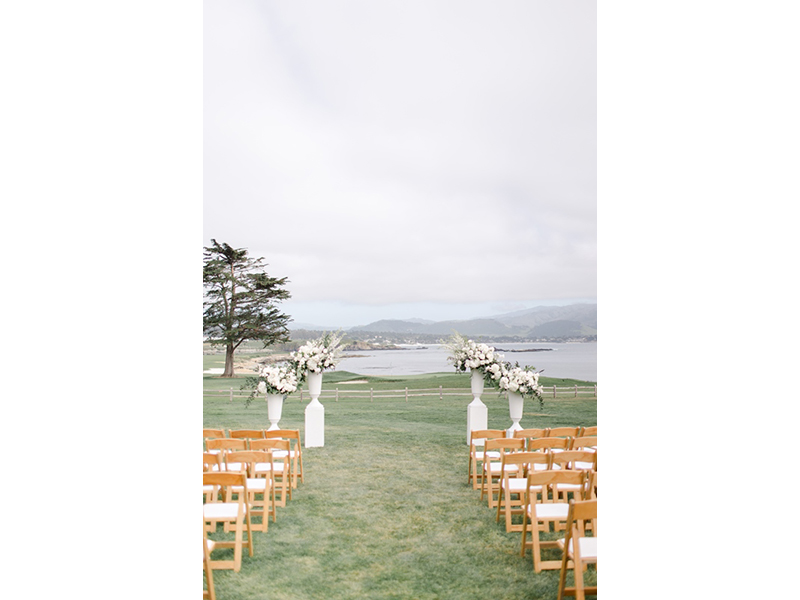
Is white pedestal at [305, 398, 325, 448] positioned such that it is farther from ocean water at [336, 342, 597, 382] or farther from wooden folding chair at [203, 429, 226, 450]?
ocean water at [336, 342, 597, 382]

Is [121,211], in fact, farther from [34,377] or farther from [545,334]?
[545,334]

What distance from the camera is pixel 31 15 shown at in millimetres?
2162

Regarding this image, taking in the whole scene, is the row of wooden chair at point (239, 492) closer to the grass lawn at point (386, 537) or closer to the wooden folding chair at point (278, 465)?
the wooden folding chair at point (278, 465)

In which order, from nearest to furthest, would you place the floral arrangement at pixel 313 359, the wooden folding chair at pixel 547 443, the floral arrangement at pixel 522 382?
1. the wooden folding chair at pixel 547 443
2. the floral arrangement at pixel 522 382
3. the floral arrangement at pixel 313 359

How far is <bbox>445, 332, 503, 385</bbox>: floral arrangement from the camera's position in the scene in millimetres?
7594

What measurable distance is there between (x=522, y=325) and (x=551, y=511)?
55.9 ft

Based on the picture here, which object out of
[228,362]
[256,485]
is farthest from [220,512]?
[228,362]

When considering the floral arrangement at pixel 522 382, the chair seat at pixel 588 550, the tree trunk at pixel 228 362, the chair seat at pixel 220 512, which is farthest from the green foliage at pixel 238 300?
the chair seat at pixel 588 550

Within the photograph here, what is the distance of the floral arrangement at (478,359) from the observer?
7.59 m

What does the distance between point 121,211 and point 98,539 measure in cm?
127

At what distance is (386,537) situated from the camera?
4.05m

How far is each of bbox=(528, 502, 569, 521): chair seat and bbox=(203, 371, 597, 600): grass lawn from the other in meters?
0.34
